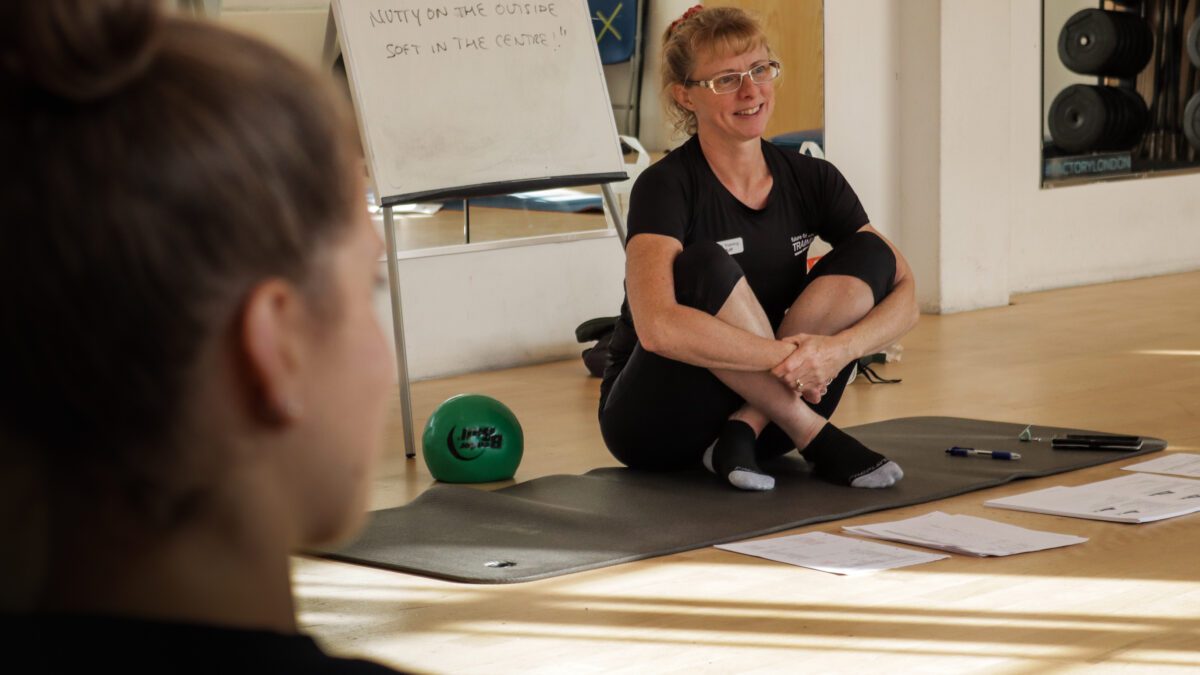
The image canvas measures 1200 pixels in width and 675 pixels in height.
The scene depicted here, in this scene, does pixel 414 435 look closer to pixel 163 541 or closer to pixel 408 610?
pixel 408 610

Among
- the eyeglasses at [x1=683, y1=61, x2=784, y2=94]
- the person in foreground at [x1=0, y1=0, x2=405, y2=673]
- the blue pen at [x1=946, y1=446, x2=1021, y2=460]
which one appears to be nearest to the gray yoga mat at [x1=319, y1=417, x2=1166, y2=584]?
the blue pen at [x1=946, y1=446, x2=1021, y2=460]

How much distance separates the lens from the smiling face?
10.3ft

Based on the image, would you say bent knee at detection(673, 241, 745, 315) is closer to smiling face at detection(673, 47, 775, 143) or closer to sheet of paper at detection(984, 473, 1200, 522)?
smiling face at detection(673, 47, 775, 143)

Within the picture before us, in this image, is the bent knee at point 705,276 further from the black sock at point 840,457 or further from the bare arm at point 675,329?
the black sock at point 840,457

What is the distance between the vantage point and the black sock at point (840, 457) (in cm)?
316

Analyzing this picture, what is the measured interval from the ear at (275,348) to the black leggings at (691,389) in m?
2.57

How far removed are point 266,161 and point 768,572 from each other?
2.22m

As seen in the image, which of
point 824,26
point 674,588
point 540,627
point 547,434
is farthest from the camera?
point 824,26

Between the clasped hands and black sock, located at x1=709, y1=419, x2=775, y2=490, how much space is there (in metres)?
0.17

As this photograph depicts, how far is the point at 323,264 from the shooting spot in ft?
1.57

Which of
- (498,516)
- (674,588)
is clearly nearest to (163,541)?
(674,588)

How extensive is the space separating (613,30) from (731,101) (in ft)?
6.80

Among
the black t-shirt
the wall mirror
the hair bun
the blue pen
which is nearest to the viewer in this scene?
the hair bun

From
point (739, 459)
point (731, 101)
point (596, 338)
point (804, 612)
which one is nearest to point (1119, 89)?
point (596, 338)
